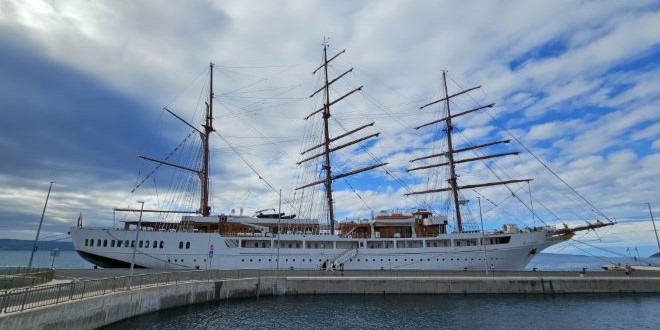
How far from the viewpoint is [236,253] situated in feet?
129

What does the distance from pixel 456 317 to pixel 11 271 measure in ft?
87.9

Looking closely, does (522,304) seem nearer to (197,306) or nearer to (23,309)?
(197,306)

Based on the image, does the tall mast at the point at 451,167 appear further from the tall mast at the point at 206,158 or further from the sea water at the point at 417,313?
the tall mast at the point at 206,158

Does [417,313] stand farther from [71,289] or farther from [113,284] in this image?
[71,289]

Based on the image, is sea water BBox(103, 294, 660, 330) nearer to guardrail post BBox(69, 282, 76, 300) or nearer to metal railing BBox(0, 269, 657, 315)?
metal railing BBox(0, 269, 657, 315)

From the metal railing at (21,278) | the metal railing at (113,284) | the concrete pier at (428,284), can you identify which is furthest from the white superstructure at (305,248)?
the metal railing at (21,278)

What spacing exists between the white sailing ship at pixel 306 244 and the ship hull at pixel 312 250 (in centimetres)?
10

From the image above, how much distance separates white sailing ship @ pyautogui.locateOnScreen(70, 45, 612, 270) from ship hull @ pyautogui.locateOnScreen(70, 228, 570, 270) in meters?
0.10

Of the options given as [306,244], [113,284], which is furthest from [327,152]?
[113,284]

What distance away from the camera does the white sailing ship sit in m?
37.6

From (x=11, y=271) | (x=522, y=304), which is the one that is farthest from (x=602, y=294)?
(x=11, y=271)

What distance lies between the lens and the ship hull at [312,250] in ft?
123

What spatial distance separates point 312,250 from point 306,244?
1008 mm

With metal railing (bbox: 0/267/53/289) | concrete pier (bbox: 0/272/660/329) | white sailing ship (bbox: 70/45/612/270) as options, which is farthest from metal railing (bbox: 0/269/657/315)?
white sailing ship (bbox: 70/45/612/270)
